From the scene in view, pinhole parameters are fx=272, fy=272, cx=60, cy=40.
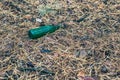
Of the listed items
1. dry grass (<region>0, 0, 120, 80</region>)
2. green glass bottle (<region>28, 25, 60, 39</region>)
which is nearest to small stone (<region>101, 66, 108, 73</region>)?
dry grass (<region>0, 0, 120, 80</region>)

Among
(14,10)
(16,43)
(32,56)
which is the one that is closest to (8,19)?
(14,10)

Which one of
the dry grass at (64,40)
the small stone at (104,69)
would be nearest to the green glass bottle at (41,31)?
the dry grass at (64,40)

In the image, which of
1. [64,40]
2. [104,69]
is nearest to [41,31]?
[64,40]

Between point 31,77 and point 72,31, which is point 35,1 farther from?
point 31,77

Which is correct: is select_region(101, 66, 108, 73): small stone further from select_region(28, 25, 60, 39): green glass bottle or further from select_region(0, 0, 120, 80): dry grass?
select_region(28, 25, 60, 39): green glass bottle

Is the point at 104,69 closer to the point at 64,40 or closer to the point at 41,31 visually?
the point at 64,40

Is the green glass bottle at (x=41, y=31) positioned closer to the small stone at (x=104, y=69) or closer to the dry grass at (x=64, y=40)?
the dry grass at (x=64, y=40)
